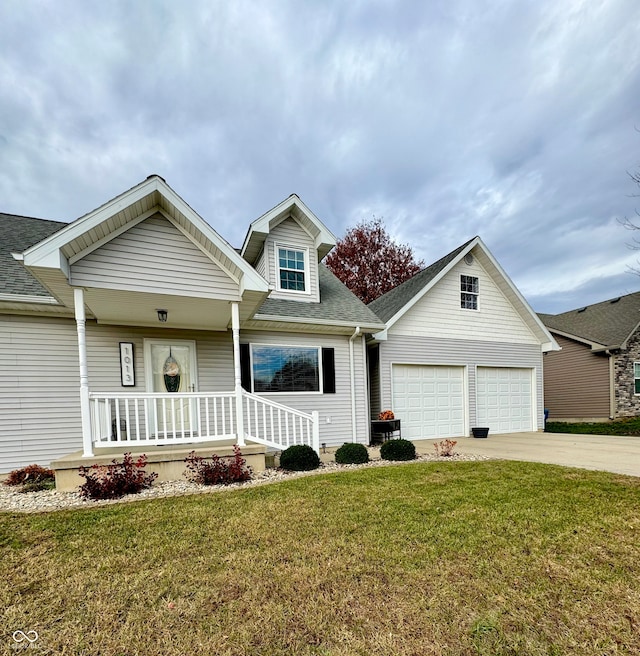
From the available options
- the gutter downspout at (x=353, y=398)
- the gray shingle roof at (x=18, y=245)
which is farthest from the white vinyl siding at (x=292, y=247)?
the gray shingle roof at (x=18, y=245)

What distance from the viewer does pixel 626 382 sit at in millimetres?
14695

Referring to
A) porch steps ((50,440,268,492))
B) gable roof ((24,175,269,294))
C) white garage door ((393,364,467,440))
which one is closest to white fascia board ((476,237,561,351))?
white garage door ((393,364,467,440))

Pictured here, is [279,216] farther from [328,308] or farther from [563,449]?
[563,449]

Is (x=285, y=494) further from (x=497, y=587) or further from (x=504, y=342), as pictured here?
(x=504, y=342)

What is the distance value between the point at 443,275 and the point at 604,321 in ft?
38.4

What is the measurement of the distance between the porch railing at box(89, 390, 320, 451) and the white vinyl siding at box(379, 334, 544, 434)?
127 inches

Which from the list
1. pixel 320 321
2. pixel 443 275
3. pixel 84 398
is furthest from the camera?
pixel 443 275

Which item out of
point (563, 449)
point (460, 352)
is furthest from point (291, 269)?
point (563, 449)

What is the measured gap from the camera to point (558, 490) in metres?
4.64

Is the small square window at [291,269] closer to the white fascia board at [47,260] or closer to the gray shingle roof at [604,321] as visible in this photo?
the white fascia board at [47,260]

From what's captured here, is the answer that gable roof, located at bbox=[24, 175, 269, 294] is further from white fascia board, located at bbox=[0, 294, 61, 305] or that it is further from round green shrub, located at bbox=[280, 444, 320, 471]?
round green shrub, located at bbox=[280, 444, 320, 471]

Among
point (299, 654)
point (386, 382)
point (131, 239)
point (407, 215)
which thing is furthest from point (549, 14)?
point (407, 215)

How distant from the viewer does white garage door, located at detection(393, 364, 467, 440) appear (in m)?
9.78

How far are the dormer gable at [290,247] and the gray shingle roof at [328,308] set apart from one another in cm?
30
